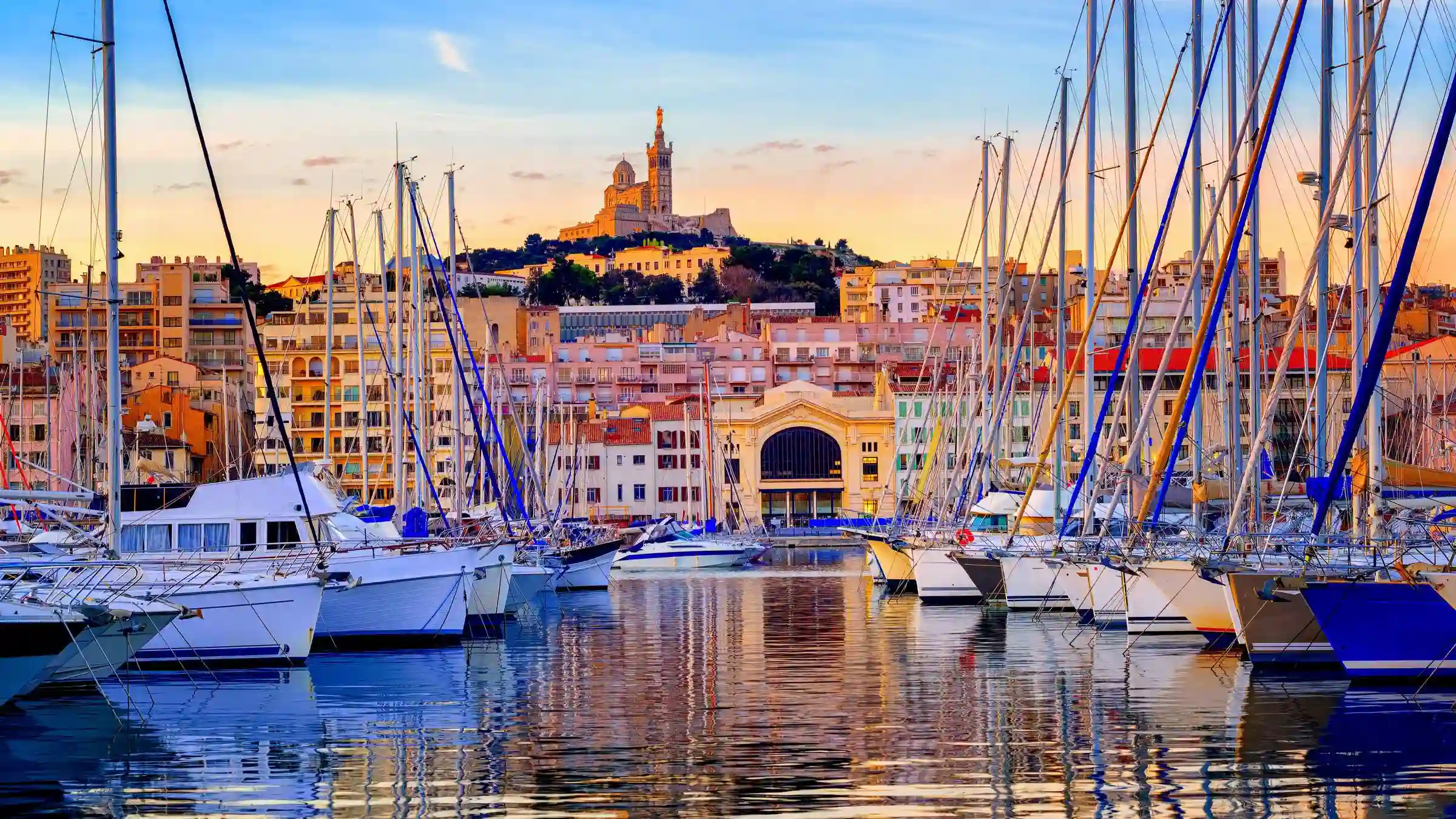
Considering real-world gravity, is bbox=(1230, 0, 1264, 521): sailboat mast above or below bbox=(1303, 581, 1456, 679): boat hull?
above

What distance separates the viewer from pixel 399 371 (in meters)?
47.4

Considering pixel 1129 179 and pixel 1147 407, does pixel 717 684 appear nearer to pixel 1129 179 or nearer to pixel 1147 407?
pixel 1147 407

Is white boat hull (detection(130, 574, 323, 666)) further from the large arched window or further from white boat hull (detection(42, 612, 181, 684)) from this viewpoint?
the large arched window

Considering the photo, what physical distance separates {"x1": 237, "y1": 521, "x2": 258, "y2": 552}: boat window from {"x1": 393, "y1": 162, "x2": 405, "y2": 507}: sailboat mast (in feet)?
37.5

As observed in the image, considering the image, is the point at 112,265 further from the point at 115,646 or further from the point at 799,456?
the point at 799,456

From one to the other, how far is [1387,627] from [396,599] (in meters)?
17.2

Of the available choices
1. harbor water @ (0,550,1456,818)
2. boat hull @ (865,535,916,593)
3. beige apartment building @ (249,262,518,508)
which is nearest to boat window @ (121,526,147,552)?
harbor water @ (0,550,1456,818)

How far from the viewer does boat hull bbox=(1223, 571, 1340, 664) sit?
94.7ft

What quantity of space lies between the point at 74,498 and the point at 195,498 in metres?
9.16

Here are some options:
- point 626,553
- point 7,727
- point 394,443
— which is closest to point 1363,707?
point 7,727

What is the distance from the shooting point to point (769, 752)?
21.1 m

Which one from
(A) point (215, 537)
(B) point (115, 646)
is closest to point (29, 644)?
(B) point (115, 646)

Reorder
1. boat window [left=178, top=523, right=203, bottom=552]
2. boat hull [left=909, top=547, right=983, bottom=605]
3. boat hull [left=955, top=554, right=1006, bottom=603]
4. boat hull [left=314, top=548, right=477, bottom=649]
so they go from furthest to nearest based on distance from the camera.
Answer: boat hull [left=909, top=547, right=983, bottom=605]
boat hull [left=955, top=554, right=1006, bottom=603]
boat hull [left=314, top=548, right=477, bottom=649]
boat window [left=178, top=523, right=203, bottom=552]

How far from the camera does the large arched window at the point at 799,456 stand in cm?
14125
